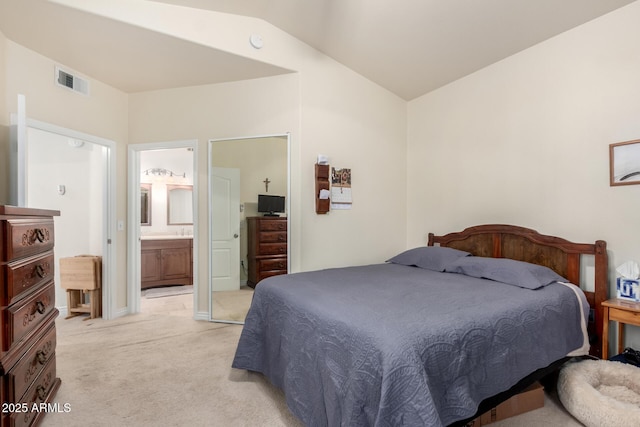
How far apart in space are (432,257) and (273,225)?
5.93 feet

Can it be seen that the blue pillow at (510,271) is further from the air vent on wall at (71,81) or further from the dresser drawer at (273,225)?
the air vent on wall at (71,81)

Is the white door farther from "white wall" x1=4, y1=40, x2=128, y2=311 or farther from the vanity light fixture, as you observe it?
the vanity light fixture

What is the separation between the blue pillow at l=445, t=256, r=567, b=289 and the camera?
88.5 inches

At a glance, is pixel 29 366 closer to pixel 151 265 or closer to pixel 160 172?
pixel 151 265

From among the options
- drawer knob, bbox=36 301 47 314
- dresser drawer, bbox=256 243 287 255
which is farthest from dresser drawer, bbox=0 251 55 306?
dresser drawer, bbox=256 243 287 255

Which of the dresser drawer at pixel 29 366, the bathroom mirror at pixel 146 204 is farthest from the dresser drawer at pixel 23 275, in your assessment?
the bathroom mirror at pixel 146 204

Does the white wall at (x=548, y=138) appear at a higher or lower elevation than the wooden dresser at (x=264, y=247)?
higher

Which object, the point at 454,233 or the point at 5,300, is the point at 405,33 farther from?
the point at 5,300

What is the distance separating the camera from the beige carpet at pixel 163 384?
1.88 m

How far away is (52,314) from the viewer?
2043 millimetres

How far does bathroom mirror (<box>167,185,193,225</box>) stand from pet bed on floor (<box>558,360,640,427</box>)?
18.6ft

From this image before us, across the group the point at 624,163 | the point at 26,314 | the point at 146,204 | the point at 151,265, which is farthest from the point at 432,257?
the point at 146,204

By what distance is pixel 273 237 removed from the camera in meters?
3.74

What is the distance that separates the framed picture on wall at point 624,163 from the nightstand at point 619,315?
2.86 feet
